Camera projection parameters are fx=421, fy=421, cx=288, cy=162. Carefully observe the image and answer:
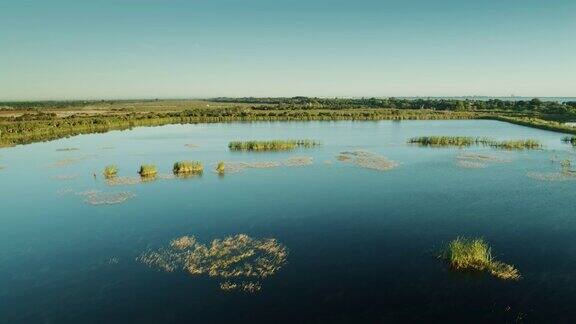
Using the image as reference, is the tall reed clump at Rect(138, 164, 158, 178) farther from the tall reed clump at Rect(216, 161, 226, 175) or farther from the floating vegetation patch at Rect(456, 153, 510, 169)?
the floating vegetation patch at Rect(456, 153, 510, 169)

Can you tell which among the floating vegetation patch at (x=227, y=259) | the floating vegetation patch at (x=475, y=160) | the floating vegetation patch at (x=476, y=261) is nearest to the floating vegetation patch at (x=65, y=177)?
the floating vegetation patch at (x=227, y=259)

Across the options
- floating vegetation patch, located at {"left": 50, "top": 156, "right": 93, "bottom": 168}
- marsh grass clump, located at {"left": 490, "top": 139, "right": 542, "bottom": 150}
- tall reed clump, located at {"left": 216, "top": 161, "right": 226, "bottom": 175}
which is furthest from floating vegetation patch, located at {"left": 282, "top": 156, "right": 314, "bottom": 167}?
marsh grass clump, located at {"left": 490, "top": 139, "right": 542, "bottom": 150}

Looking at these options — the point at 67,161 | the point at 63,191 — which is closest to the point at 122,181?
the point at 63,191

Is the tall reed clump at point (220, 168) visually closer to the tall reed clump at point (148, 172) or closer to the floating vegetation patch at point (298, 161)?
Answer: the tall reed clump at point (148, 172)

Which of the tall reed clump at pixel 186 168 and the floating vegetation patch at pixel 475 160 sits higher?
the floating vegetation patch at pixel 475 160

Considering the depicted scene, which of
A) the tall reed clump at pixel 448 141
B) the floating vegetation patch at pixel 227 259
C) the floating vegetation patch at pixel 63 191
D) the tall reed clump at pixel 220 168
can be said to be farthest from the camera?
the tall reed clump at pixel 448 141
